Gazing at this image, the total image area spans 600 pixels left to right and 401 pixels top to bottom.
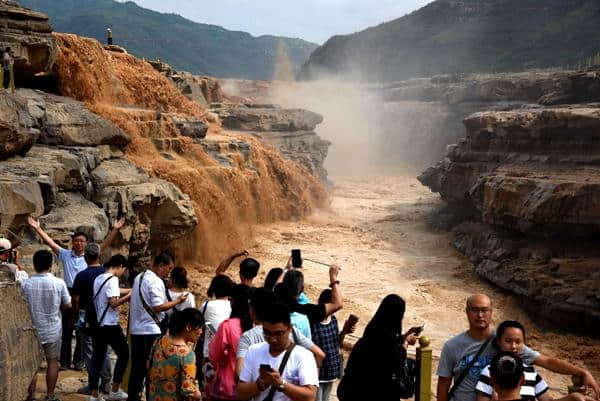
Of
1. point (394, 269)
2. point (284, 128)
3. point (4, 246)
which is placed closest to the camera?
point (4, 246)

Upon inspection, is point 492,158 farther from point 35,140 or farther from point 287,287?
point 287,287

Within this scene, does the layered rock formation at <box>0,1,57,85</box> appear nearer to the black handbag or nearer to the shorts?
the shorts

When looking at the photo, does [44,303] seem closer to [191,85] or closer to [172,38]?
[191,85]

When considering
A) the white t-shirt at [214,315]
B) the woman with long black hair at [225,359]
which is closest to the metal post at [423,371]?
the woman with long black hair at [225,359]

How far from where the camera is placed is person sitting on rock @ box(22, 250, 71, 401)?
509cm

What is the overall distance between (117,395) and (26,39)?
7.39 meters

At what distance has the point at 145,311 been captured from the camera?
16.8 feet

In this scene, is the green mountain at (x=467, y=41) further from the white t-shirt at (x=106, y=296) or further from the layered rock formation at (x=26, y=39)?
the white t-shirt at (x=106, y=296)

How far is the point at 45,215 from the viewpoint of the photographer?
8.58 meters

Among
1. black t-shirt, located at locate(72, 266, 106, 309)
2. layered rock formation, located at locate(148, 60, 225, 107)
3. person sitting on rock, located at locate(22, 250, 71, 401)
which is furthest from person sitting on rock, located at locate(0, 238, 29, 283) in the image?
layered rock formation, located at locate(148, 60, 225, 107)

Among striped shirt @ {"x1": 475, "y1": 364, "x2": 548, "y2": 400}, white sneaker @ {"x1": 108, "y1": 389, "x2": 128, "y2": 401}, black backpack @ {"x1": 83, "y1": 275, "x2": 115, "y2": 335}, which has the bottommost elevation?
white sneaker @ {"x1": 108, "y1": 389, "x2": 128, "y2": 401}

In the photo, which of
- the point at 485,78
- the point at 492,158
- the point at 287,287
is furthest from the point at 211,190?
the point at 485,78

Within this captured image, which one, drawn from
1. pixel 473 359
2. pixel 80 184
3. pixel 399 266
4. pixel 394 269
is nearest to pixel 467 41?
pixel 399 266

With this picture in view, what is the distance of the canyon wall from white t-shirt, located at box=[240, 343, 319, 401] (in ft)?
27.0
